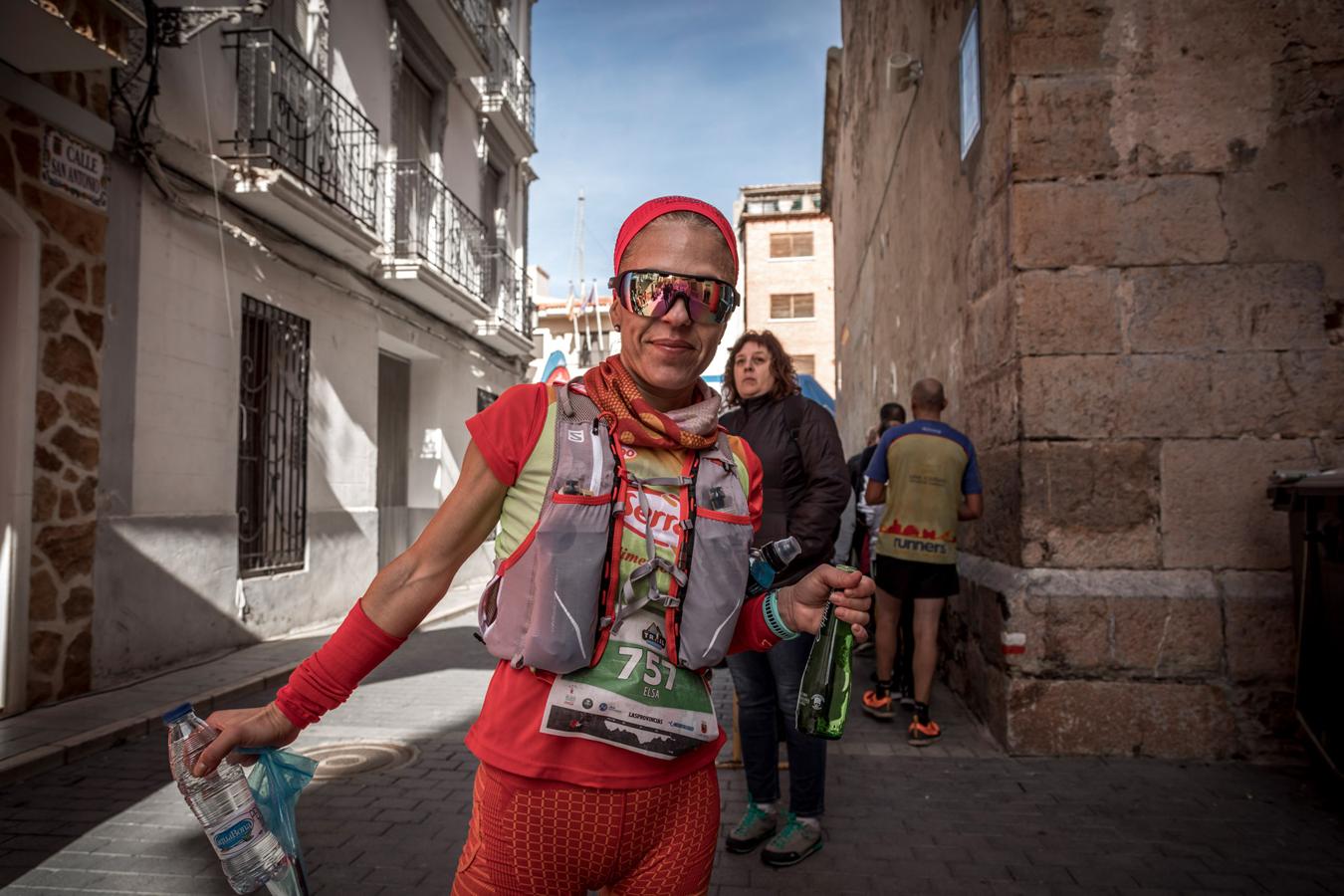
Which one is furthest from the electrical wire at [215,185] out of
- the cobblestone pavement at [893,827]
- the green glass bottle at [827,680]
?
the green glass bottle at [827,680]

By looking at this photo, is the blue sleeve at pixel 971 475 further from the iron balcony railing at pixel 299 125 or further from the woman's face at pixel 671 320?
the iron balcony railing at pixel 299 125

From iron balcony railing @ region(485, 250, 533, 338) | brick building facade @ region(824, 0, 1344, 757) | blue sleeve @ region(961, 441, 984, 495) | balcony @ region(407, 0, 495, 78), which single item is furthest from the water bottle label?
iron balcony railing @ region(485, 250, 533, 338)

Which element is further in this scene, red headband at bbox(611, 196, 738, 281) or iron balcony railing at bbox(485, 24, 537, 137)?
iron balcony railing at bbox(485, 24, 537, 137)

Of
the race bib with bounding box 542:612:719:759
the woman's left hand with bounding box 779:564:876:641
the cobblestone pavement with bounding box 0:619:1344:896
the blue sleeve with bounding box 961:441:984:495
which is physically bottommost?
the cobblestone pavement with bounding box 0:619:1344:896

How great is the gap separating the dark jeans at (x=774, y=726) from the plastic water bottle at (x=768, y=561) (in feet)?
5.75

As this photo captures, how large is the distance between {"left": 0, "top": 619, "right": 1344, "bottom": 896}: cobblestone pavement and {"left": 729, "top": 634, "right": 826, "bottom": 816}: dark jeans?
9.7 inches

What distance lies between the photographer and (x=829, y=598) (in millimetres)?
1539

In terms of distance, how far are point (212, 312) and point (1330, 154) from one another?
799 centimetres

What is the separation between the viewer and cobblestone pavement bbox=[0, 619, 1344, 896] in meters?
3.15

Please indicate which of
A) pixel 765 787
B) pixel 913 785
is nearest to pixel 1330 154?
pixel 913 785

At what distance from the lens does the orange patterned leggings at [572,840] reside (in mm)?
1414

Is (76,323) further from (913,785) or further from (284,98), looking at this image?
(913,785)

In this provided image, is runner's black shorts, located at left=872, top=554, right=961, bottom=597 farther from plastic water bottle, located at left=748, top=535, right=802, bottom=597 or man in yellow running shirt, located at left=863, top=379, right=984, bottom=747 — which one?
plastic water bottle, located at left=748, top=535, right=802, bottom=597

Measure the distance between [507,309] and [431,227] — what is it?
10.6 ft
